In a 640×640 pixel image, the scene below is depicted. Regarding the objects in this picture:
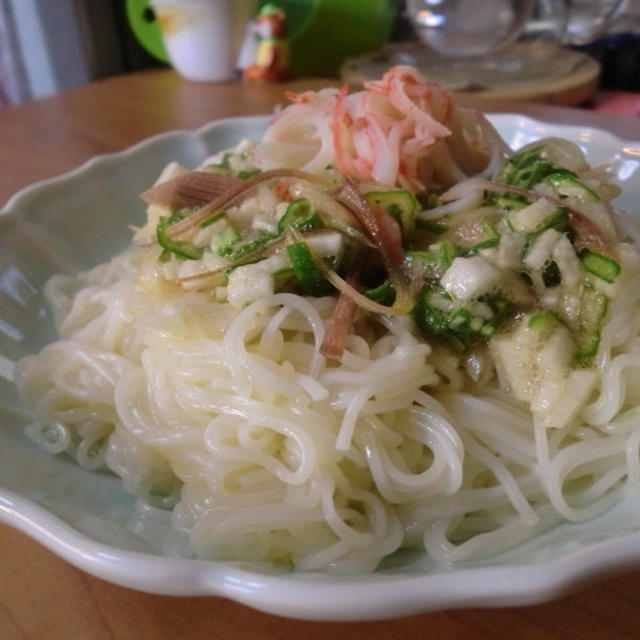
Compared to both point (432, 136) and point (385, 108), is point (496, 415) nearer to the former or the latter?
point (432, 136)

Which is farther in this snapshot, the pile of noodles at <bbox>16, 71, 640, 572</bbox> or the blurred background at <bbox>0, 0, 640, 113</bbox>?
the blurred background at <bbox>0, 0, 640, 113</bbox>

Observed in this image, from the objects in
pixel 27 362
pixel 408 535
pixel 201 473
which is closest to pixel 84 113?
pixel 27 362

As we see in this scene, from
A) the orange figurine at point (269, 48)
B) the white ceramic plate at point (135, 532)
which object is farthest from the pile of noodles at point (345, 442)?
→ the orange figurine at point (269, 48)

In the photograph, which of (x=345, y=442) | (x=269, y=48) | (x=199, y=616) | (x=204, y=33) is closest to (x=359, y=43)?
(x=269, y=48)

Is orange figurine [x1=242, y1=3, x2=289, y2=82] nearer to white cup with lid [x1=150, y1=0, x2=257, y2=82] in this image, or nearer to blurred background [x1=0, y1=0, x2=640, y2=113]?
white cup with lid [x1=150, y1=0, x2=257, y2=82]

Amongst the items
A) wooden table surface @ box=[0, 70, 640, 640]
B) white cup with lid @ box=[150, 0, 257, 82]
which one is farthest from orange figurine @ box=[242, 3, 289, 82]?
wooden table surface @ box=[0, 70, 640, 640]

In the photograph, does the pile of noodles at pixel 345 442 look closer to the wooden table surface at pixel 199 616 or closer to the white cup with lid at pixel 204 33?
the wooden table surface at pixel 199 616
